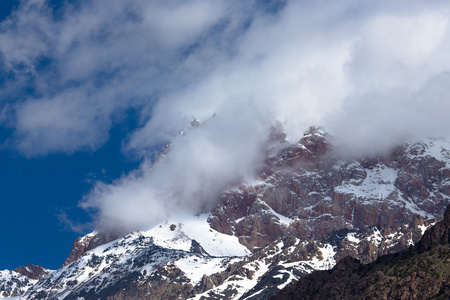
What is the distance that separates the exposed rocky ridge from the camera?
534ft

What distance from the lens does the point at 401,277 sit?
172 meters

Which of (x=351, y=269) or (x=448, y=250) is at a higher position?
(x=351, y=269)

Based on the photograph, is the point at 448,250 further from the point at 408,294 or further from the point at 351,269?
the point at 351,269

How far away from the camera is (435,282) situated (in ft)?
529

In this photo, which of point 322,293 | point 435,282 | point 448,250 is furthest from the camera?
point 322,293

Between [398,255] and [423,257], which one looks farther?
[398,255]

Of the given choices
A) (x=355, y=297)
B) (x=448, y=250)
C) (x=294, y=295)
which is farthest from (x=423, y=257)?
(x=294, y=295)

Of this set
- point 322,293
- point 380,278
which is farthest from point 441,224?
point 322,293

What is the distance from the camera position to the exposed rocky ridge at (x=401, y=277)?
163m

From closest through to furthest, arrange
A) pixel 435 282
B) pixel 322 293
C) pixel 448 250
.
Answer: pixel 435 282 < pixel 448 250 < pixel 322 293

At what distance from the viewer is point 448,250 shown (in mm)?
172750

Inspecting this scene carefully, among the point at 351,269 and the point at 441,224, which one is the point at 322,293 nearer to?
the point at 351,269

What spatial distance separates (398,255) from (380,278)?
68.5 feet

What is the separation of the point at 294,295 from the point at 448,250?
4716 cm
